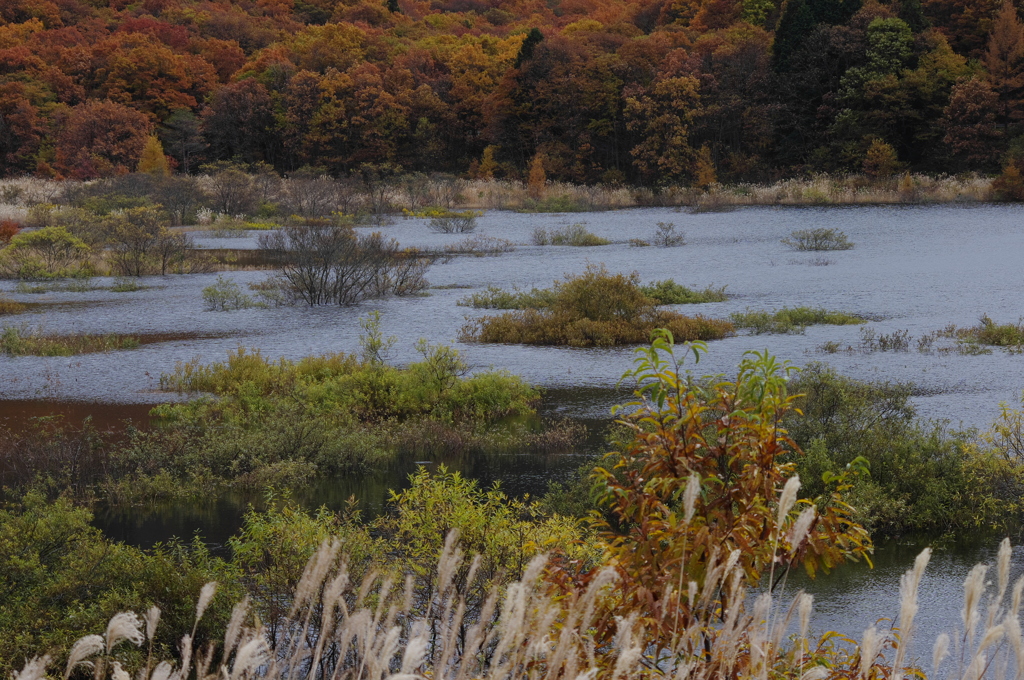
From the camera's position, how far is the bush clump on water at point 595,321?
15438mm

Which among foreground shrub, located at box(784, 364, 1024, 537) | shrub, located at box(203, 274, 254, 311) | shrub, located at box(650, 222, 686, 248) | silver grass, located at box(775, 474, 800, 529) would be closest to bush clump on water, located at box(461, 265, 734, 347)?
shrub, located at box(203, 274, 254, 311)

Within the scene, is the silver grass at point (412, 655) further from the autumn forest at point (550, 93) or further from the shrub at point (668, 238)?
the autumn forest at point (550, 93)

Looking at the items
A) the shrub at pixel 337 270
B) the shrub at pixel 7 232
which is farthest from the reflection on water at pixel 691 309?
the shrub at pixel 7 232

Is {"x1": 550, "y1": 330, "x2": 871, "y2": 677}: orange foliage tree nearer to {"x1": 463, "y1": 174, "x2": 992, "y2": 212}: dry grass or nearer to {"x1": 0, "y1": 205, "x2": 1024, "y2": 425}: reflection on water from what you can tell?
{"x1": 0, "y1": 205, "x2": 1024, "y2": 425}: reflection on water

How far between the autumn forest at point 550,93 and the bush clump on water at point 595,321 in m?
31.0

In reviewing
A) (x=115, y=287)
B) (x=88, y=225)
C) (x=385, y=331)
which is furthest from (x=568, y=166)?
(x=385, y=331)

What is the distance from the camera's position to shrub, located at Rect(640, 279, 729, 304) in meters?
18.4

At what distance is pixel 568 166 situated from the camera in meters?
58.3

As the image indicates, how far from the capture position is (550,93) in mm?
59531

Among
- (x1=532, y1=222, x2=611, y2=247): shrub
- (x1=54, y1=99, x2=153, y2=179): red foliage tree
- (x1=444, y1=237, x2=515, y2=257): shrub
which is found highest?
(x1=54, y1=99, x2=153, y2=179): red foliage tree

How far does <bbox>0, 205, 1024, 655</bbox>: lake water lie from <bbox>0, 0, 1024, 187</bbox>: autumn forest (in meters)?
18.0

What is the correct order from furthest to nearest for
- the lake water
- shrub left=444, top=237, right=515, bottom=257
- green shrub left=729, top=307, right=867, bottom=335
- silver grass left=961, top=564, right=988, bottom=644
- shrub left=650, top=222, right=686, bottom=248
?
shrub left=650, top=222, right=686, bottom=248
shrub left=444, top=237, right=515, bottom=257
green shrub left=729, top=307, right=867, bottom=335
the lake water
silver grass left=961, top=564, right=988, bottom=644

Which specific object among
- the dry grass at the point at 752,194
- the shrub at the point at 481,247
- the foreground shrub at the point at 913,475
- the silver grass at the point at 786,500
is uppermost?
the dry grass at the point at 752,194

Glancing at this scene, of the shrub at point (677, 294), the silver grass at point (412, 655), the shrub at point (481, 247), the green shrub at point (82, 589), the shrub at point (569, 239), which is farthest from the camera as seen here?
the shrub at point (569, 239)
